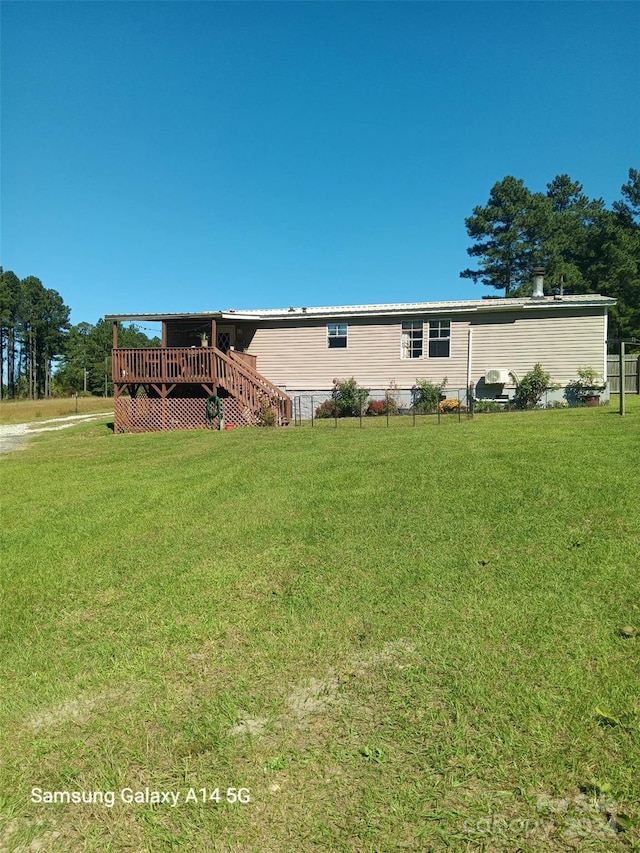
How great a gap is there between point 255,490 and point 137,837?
421cm

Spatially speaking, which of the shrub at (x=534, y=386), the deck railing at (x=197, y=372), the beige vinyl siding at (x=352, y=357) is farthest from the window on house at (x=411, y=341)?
the deck railing at (x=197, y=372)

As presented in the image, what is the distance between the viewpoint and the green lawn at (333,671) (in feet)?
5.70

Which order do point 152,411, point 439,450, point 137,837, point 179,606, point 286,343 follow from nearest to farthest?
point 137,837
point 179,606
point 439,450
point 152,411
point 286,343

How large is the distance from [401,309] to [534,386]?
186 inches

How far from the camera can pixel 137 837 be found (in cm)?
170

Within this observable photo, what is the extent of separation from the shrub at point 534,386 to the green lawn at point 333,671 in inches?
450

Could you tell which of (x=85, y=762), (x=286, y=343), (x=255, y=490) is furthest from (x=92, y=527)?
(x=286, y=343)

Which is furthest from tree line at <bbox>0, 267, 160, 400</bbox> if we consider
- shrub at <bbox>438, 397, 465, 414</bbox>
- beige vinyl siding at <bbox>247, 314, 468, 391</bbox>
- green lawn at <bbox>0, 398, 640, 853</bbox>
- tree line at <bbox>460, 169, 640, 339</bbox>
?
green lawn at <bbox>0, 398, 640, 853</bbox>

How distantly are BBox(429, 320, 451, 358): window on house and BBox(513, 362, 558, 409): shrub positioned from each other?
2.49m

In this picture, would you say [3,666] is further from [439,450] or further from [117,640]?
[439,450]

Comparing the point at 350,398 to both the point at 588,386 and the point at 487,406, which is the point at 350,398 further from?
the point at 588,386

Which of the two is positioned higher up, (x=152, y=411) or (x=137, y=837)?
(x=152, y=411)

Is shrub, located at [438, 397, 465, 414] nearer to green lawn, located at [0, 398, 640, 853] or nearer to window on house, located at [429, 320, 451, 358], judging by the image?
window on house, located at [429, 320, 451, 358]

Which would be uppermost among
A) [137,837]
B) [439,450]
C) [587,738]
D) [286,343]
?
[286,343]
